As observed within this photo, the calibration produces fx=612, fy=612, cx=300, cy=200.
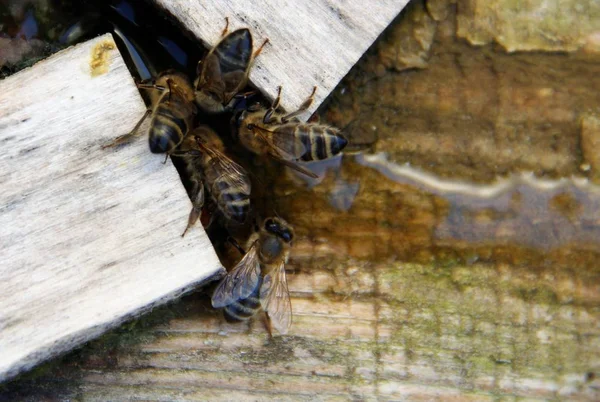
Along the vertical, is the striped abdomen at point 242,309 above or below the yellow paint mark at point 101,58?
below

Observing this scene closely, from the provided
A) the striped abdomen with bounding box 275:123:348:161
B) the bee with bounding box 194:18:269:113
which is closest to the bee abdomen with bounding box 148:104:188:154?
the bee with bounding box 194:18:269:113

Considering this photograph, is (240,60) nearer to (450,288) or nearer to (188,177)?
(188,177)

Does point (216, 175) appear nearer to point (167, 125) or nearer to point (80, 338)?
point (167, 125)

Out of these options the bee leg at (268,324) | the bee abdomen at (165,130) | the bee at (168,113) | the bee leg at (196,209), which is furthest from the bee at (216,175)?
the bee leg at (268,324)

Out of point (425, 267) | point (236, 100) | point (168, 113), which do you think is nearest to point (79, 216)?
point (168, 113)

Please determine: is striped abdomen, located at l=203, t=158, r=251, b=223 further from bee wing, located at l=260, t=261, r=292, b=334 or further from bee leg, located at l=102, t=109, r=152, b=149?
bee leg, located at l=102, t=109, r=152, b=149

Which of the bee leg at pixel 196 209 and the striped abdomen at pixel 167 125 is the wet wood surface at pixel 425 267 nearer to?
the bee leg at pixel 196 209
